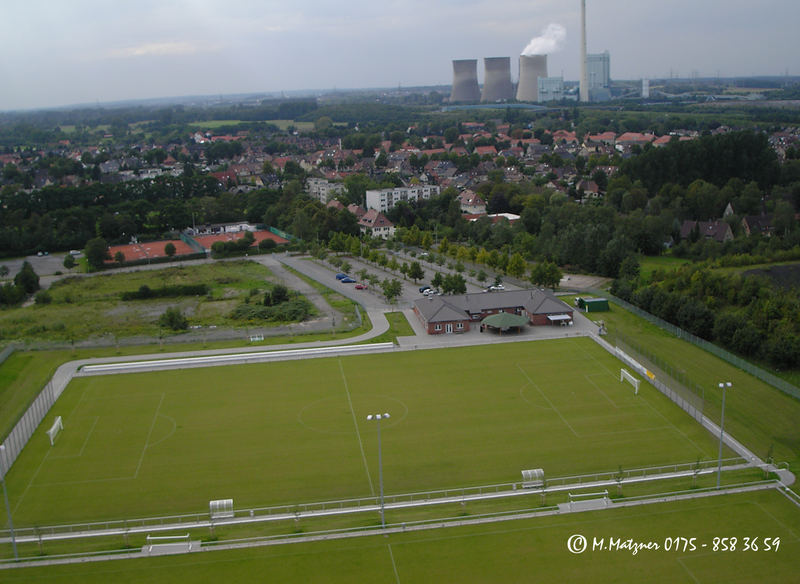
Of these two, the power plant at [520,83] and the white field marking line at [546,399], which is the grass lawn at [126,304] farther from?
the power plant at [520,83]

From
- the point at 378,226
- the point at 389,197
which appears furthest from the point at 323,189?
the point at 378,226

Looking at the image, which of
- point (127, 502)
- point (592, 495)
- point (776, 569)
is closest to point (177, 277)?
point (127, 502)

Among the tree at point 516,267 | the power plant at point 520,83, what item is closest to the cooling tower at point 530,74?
the power plant at point 520,83

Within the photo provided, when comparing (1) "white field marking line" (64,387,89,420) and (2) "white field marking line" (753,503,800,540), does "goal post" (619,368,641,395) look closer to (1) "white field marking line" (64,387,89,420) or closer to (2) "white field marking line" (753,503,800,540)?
(2) "white field marking line" (753,503,800,540)

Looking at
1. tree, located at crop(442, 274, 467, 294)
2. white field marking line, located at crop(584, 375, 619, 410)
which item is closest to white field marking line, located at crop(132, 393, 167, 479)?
white field marking line, located at crop(584, 375, 619, 410)

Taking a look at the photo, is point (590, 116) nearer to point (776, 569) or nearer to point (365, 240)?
point (365, 240)

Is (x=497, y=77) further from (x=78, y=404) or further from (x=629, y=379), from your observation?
(x=78, y=404)
